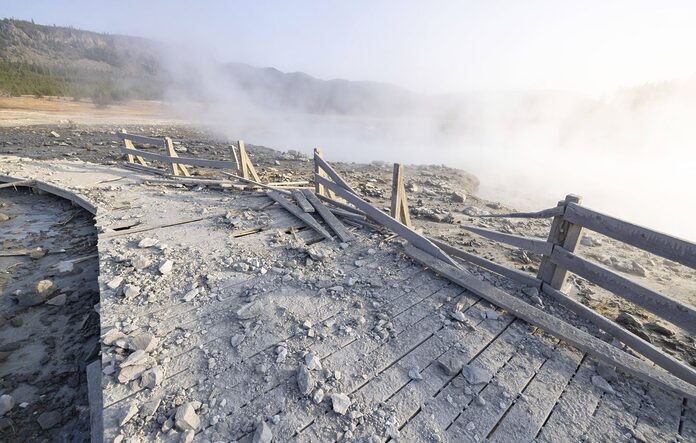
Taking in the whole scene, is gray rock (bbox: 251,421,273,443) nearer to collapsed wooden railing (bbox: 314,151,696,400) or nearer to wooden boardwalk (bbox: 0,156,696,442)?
wooden boardwalk (bbox: 0,156,696,442)

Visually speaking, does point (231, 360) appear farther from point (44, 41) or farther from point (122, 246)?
point (44, 41)

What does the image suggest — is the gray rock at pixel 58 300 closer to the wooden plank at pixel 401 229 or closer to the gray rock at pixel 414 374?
the wooden plank at pixel 401 229

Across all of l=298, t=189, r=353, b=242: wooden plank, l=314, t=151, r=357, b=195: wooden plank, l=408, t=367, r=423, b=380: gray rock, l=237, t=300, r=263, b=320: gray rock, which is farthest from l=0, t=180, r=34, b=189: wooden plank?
l=408, t=367, r=423, b=380: gray rock

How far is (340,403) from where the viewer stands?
2.33 metres

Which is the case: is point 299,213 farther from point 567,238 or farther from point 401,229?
point 567,238

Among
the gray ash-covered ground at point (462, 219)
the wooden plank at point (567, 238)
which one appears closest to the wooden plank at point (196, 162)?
the gray ash-covered ground at point (462, 219)

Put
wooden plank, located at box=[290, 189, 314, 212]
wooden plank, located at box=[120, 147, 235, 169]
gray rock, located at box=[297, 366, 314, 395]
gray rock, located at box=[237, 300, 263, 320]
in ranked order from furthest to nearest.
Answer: wooden plank, located at box=[120, 147, 235, 169]
wooden plank, located at box=[290, 189, 314, 212]
gray rock, located at box=[237, 300, 263, 320]
gray rock, located at box=[297, 366, 314, 395]

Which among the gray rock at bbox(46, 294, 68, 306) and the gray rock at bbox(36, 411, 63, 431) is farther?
the gray rock at bbox(46, 294, 68, 306)

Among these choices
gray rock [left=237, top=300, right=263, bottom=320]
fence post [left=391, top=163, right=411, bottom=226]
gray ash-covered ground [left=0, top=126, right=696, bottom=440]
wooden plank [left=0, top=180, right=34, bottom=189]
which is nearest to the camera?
gray rock [left=237, top=300, right=263, bottom=320]

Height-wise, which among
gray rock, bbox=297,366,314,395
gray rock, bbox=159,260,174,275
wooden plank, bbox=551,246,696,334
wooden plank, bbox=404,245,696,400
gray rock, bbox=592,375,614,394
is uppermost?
wooden plank, bbox=551,246,696,334

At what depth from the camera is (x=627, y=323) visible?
3.79m

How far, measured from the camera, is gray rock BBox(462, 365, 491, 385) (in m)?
2.60

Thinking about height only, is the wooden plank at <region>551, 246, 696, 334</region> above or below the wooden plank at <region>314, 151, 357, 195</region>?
below

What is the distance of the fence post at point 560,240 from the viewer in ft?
11.0
